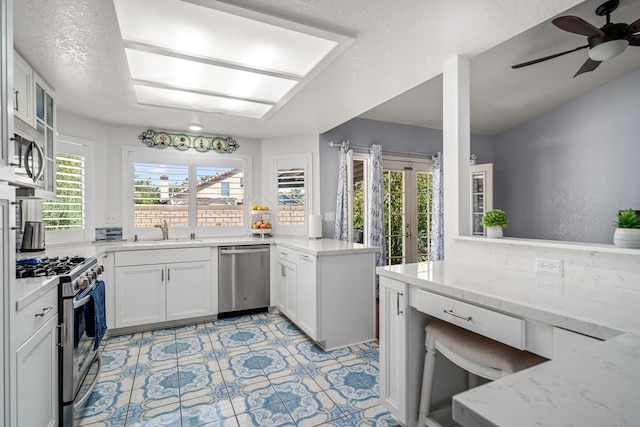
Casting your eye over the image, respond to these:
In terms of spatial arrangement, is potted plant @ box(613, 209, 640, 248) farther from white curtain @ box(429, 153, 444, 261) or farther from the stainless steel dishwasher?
white curtain @ box(429, 153, 444, 261)

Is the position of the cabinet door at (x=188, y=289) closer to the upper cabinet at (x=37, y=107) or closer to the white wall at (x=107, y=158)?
the white wall at (x=107, y=158)

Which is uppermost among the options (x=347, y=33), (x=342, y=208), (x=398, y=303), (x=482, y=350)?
(x=347, y=33)

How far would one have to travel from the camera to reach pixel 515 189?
5.34 metres

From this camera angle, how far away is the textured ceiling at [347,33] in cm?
159

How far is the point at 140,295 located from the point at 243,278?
105cm

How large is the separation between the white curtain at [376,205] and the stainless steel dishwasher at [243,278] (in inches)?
56.3

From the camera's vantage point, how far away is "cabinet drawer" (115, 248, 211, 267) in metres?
3.22

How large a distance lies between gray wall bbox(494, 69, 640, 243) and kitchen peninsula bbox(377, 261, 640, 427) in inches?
145

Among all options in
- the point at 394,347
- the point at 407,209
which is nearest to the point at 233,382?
the point at 394,347

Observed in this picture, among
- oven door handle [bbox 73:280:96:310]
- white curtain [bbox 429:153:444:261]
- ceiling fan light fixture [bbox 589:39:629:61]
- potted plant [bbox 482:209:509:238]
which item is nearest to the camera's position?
oven door handle [bbox 73:280:96:310]

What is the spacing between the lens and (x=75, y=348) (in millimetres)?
1836

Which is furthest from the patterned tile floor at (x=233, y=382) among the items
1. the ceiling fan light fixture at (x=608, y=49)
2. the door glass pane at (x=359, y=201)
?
the ceiling fan light fixture at (x=608, y=49)

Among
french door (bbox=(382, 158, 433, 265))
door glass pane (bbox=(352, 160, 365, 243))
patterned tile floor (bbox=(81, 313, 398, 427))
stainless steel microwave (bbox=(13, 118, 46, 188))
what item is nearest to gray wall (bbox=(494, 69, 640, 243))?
french door (bbox=(382, 158, 433, 265))

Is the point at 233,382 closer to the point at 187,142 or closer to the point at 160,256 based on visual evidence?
the point at 160,256
